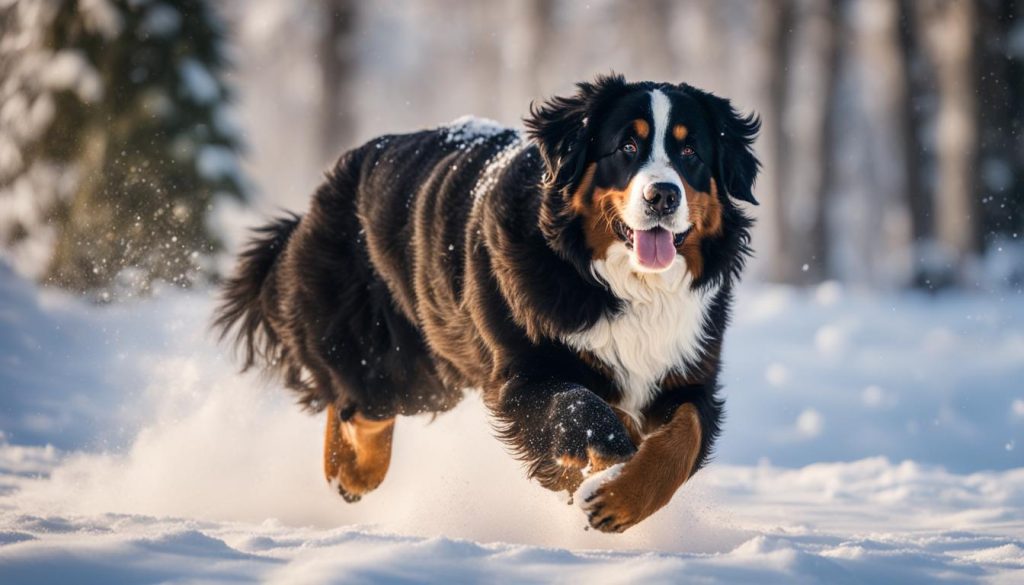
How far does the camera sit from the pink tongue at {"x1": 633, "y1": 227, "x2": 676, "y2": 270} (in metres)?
4.35

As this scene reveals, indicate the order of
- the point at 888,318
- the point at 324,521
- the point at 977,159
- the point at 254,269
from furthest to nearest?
1. the point at 977,159
2. the point at 888,318
3. the point at 254,269
4. the point at 324,521

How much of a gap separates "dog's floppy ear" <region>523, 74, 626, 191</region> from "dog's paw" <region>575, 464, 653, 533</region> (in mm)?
1238

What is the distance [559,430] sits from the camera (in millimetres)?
4117

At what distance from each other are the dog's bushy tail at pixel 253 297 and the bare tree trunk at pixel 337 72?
15.3 metres

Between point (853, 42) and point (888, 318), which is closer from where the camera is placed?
point (888, 318)

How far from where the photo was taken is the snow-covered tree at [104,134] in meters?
11.6

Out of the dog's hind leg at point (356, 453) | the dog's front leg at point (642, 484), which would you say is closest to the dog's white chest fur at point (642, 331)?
the dog's front leg at point (642, 484)

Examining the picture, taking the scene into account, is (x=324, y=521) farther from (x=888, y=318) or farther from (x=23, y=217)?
Result: (x=888, y=318)

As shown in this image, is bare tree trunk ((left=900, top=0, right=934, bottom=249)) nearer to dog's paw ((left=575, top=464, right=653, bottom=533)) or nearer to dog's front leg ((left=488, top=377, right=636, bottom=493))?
dog's front leg ((left=488, top=377, right=636, bottom=493))

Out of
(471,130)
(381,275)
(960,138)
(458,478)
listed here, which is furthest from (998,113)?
(458,478)

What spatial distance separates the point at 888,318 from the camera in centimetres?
1276

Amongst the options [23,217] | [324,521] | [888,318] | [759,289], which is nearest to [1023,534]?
[324,521]

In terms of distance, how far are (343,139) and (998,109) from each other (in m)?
11.6

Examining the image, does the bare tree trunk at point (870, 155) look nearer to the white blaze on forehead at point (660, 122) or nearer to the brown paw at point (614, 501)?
the white blaze on forehead at point (660, 122)
